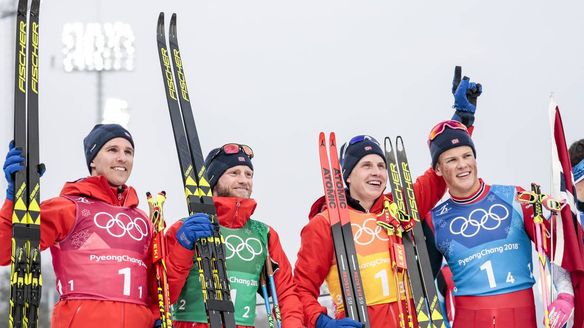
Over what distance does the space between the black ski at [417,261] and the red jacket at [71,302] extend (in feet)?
4.90

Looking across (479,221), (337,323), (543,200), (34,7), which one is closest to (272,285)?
(337,323)

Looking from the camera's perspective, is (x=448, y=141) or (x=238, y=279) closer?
(x=238, y=279)

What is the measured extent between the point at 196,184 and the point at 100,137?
596 mm

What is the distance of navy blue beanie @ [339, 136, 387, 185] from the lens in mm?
4979

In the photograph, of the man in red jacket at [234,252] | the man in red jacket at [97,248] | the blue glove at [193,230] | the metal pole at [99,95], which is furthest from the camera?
the metal pole at [99,95]

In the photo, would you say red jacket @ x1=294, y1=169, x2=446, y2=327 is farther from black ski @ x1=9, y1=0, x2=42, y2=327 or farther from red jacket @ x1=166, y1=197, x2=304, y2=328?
black ski @ x1=9, y1=0, x2=42, y2=327

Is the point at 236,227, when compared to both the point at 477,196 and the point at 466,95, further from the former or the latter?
the point at 466,95


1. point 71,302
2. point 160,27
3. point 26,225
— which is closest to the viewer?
point 26,225

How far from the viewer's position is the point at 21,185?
13.4 feet

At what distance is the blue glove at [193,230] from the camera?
4.28 meters

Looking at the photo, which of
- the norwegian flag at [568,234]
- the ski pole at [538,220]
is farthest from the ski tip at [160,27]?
the norwegian flag at [568,234]

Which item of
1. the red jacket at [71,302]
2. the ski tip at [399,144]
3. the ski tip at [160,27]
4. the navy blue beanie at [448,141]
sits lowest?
the red jacket at [71,302]

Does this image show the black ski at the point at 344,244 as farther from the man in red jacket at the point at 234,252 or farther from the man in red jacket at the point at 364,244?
the man in red jacket at the point at 234,252

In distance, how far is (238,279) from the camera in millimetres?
4621
